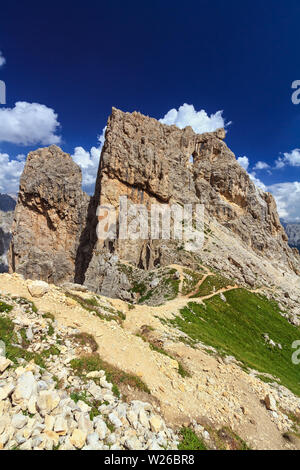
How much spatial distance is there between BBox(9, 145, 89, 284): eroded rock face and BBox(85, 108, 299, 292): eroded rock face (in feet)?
88.8

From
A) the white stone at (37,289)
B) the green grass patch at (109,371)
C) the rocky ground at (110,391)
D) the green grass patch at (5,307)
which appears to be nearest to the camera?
the rocky ground at (110,391)

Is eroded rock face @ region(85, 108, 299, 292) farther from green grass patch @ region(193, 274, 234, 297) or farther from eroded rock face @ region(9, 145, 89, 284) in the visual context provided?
eroded rock face @ region(9, 145, 89, 284)

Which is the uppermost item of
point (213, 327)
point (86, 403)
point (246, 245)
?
point (246, 245)

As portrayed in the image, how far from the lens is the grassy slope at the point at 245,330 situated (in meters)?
27.5

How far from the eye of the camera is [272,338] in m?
38.3

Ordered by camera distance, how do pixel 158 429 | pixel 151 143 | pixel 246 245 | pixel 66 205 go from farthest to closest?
1. pixel 66 205
2. pixel 246 245
3. pixel 151 143
4. pixel 158 429

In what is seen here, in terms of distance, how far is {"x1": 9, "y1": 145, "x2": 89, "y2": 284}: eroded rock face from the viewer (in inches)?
4336

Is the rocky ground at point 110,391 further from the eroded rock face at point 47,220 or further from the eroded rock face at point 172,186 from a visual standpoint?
the eroded rock face at point 47,220

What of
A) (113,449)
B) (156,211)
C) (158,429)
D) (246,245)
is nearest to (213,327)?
(158,429)

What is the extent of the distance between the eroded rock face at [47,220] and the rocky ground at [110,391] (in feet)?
339

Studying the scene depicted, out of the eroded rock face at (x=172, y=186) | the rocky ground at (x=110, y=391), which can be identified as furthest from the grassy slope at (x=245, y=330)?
the eroded rock face at (x=172, y=186)

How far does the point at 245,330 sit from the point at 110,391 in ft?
111
